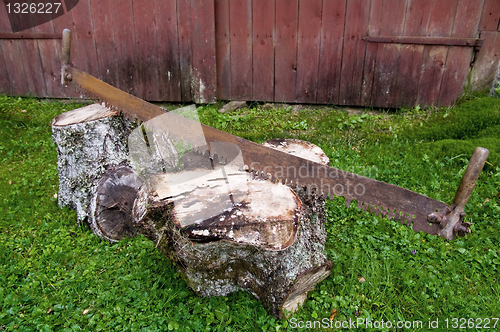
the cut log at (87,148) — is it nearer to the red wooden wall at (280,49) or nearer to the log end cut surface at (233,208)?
the log end cut surface at (233,208)

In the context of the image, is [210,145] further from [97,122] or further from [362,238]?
[362,238]

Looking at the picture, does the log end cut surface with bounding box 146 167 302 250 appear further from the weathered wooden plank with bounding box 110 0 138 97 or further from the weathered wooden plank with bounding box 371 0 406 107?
the weathered wooden plank with bounding box 371 0 406 107

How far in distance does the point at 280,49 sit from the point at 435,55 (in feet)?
7.76

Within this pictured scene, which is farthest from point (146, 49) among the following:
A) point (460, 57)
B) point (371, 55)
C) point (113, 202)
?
point (460, 57)

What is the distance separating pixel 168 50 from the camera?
5.66 m

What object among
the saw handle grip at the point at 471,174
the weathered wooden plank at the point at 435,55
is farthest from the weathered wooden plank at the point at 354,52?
the saw handle grip at the point at 471,174

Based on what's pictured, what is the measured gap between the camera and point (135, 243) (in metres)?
3.25

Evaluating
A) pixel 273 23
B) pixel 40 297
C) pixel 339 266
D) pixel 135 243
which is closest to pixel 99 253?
pixel 135 243

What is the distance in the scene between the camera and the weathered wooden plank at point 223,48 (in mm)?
5469

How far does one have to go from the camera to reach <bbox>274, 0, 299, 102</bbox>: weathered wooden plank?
536 centimetres

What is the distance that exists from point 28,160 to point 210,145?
3175 millimetres

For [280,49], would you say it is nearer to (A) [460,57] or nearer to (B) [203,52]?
(B) [203,52]

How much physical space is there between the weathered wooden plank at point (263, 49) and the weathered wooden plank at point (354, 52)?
1145mm

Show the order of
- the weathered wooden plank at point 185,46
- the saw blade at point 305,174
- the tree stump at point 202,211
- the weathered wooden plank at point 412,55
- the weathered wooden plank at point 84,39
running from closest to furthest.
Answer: the tree stump at point 202,211, the saw blade at point 305,174, the weathered wooden plank at point 412,55, the weathered wooden plank at point 185,46, the weathered wooden plank at point 84,39
